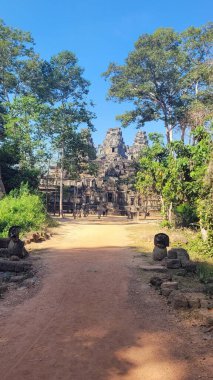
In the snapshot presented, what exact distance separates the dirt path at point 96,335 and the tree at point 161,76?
92.4ft

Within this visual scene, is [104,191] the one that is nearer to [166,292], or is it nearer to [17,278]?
[17,278]

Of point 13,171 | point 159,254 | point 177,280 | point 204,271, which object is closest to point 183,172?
point 159,254

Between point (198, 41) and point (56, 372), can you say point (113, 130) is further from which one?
point (56, 372)

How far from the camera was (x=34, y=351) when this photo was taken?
4.85 metres

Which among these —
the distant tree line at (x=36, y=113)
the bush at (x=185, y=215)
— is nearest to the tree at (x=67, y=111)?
the distant tree line at (x=36, y=113)

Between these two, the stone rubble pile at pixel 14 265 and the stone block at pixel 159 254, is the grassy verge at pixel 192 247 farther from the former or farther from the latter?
the stone rubble pile at pixel 14 265

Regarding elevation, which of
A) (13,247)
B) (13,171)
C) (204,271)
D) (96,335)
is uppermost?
(13,171)

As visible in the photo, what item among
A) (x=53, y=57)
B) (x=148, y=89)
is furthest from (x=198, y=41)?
(x=53, y=57)

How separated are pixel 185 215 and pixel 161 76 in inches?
854

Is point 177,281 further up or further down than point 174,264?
further down

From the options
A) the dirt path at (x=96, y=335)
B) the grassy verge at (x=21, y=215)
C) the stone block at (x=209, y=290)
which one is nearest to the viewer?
the dirt path at (x=96, y=335)

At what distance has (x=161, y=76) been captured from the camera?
3450cm

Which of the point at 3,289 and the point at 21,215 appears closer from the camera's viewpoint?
the point at 3,289

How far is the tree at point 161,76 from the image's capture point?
33.7 metres
